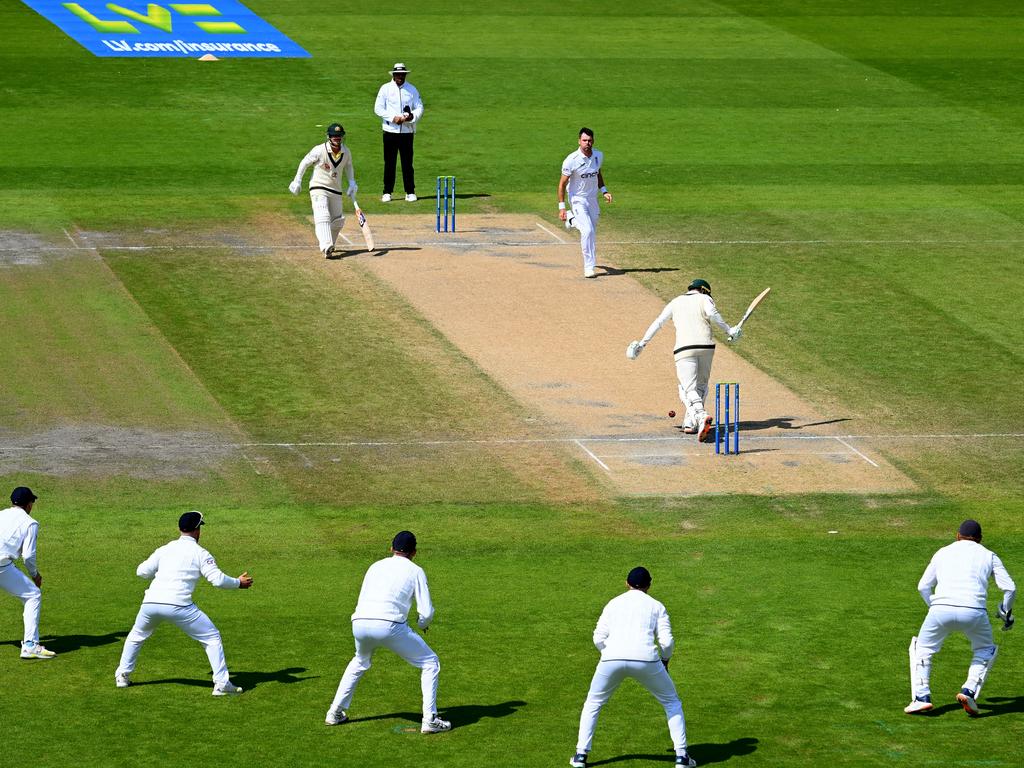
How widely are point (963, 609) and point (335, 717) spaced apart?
17.2 ft

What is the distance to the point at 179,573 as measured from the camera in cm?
1566

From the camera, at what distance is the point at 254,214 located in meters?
34.7

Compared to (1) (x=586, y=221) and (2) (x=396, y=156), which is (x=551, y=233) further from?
(1) (x=586, y=221)

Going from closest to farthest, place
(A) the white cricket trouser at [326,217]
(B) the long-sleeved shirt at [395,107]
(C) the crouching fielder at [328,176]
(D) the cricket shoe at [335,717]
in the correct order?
(D) the cricket shoe at [335,717], (C) the crouching fielder at [328,176], (A) the white cricket trouser at [326,217], (B) the long-sleeved shirt at [395,107]

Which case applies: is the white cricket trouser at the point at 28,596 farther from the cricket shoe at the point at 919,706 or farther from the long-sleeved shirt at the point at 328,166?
the long-sleeved shirt at the point at 328,166

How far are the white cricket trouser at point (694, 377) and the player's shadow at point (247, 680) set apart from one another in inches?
329

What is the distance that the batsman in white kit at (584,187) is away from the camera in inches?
1161

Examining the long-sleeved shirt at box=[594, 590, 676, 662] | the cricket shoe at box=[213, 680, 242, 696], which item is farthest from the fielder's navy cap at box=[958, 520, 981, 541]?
the cricket shoe at box=[213, 680, 242, 696]

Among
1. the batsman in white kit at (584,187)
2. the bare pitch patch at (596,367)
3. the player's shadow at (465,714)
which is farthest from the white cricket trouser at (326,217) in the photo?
the player's shadow at (465,714)

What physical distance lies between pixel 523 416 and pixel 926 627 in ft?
31.3

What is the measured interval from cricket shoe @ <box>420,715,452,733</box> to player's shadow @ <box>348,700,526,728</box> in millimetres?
158

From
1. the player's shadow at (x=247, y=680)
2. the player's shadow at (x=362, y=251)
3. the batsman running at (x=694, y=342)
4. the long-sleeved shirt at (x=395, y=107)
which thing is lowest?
the player's shadow at (x=247, y=680)

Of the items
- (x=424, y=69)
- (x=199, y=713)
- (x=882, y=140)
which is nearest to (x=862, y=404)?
(x=199, y=713)

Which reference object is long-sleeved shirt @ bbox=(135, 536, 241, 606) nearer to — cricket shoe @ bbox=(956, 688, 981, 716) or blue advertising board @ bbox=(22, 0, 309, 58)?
cricket shoe @ bbox=(956, 688, 981, 716)
